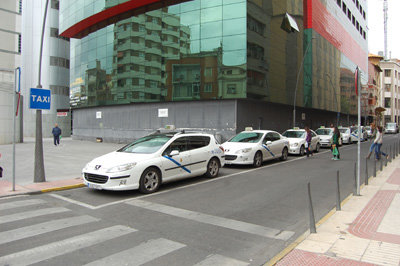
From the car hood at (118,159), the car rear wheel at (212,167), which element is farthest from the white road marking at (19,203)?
the car rear wheel at (212,167)

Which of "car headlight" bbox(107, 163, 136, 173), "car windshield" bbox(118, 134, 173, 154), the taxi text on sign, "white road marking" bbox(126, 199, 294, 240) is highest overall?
the taxi text on sign

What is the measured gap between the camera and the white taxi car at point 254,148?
491 inches

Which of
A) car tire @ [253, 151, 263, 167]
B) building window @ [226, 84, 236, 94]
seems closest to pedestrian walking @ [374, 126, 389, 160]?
car tire @ [253, 151, 263, 167]

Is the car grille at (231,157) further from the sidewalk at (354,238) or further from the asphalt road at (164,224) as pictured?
the sidewalk at (354,238)

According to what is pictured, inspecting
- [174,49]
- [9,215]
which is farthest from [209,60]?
[9,215]

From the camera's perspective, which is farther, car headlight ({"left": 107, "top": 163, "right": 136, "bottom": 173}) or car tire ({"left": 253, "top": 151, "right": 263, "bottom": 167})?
car tire ({"left": 253, "top": 151, "right": 263, "bottom": 167})

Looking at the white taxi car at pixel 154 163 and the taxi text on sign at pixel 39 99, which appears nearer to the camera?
the white taxi car at pixel 154 163

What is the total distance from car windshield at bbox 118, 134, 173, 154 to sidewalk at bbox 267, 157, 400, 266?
4.90 metres

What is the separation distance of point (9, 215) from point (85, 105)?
29851 mm

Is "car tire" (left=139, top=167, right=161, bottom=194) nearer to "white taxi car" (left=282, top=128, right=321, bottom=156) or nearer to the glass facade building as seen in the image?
"white taxi car" (left=282, top=128, right=321, bottom=156)

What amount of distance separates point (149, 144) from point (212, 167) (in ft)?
8.27

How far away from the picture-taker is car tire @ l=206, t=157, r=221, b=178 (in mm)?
10117

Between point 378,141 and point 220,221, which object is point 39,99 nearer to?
point 220,221

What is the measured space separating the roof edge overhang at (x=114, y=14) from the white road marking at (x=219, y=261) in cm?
2459
